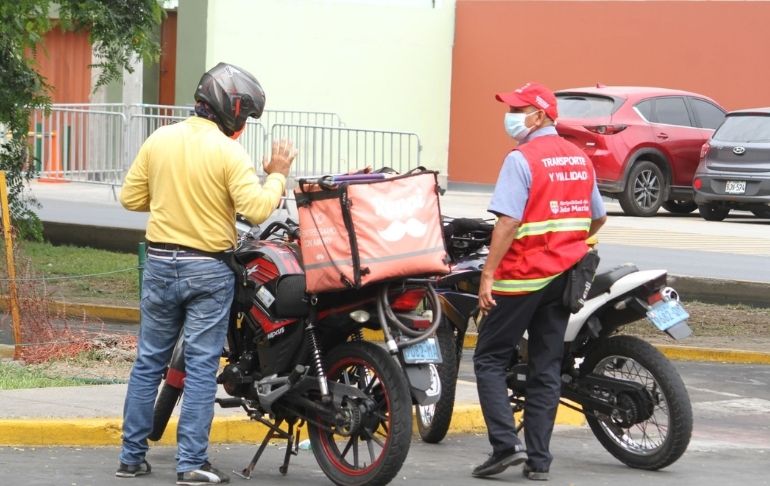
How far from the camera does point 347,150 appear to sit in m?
22.4

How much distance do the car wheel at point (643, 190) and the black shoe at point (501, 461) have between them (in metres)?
14.4

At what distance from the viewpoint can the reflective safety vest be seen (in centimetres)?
702

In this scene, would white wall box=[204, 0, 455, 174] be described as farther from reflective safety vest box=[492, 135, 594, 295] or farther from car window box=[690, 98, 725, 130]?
reflective safety vest box=[492, 135, 594, 295]

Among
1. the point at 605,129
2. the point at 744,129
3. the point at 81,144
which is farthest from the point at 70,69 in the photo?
the point at 744,129

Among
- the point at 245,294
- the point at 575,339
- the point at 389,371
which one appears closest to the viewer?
the point at 389,371

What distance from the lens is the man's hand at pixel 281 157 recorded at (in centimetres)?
663

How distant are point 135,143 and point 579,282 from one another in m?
15.7

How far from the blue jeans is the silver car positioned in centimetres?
1479

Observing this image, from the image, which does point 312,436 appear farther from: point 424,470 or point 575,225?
point 575,225

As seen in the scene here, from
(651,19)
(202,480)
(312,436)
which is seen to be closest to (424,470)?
(312,436)

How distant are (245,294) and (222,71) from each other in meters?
1.02

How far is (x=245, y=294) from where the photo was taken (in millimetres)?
6953

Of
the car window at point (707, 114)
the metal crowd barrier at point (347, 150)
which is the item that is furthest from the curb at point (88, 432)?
the car window at point (707, 114)

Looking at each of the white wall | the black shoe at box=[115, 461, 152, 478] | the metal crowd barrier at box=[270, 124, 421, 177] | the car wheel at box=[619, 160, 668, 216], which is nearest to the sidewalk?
the car wheel at box=[619, 160, 668, 216]
